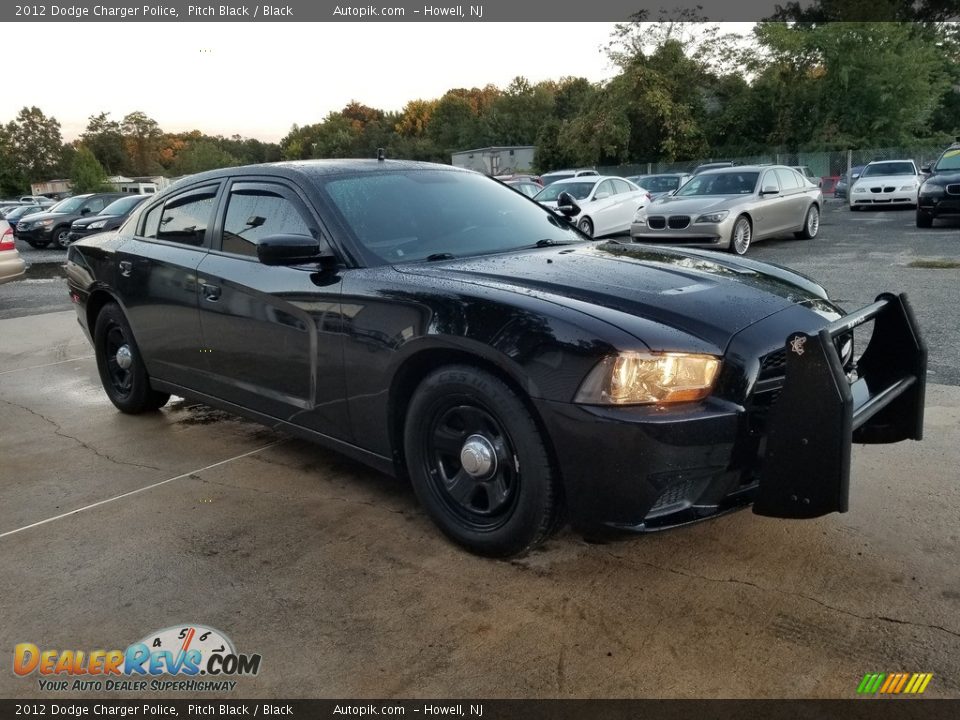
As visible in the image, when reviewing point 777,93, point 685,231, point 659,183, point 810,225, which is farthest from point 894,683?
point 777,93

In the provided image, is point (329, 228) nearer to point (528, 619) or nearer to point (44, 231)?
point (528, 619)

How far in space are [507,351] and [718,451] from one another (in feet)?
2.55

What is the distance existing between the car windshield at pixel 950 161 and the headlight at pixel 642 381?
1551 cm

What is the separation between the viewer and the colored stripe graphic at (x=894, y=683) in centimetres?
234

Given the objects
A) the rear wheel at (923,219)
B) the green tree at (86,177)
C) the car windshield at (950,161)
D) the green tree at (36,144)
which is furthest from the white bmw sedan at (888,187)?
the green tree at (36,144)

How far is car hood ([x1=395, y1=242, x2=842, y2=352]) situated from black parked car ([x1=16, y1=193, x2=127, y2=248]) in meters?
21.3

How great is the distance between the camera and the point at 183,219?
4711 millimetres

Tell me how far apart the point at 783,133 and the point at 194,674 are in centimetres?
4476

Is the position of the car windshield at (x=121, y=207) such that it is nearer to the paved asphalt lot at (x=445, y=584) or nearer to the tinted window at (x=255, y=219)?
the paved asphalt lot at (x=445, y=584)

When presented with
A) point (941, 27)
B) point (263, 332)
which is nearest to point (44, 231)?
point (263, 332)

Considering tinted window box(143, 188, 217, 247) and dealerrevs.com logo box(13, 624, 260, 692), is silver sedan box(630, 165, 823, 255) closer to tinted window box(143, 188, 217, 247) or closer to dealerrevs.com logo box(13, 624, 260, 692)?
tinted window box(143, 188, 217, 247)

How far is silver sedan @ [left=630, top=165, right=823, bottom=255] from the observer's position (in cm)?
1270
